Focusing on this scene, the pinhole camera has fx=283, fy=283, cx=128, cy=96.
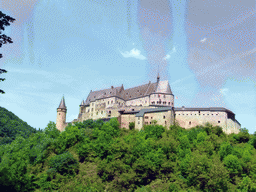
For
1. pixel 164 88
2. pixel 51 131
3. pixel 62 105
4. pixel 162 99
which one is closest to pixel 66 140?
pixel 51 131

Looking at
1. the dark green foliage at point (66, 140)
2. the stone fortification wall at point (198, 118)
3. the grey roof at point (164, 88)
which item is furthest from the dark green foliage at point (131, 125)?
the grey roof at point (164, 88)

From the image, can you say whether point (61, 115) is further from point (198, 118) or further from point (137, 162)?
point (137, 162)

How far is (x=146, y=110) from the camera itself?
74375 mm

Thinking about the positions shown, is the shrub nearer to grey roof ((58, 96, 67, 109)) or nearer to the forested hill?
grey roof ((58, 96, 67, 109))

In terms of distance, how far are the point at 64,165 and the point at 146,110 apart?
28.1 m

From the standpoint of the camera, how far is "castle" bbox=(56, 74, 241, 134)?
70438 mm

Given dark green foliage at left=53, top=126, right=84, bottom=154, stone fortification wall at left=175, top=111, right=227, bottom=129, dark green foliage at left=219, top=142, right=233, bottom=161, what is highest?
stone fortification wall at left=175, top=111, right=227, bottom=129

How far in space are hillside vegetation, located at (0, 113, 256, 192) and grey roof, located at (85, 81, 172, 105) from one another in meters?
19.7

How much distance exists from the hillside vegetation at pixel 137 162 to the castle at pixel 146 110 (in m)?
3.46

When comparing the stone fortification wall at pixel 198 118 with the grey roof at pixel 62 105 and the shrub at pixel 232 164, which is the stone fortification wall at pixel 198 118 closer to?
the shrub at pixel 232 164

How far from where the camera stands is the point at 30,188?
154 feet

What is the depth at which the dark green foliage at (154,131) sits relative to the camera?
211 feet

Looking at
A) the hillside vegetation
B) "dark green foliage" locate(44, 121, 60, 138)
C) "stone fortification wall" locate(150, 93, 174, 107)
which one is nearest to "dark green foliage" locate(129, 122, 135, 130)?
the hillside vegetation

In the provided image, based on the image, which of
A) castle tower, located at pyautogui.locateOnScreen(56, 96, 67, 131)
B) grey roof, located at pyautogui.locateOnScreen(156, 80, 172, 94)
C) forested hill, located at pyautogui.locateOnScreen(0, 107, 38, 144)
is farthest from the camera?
forested hill, located at pyautogui.locateOnScreen(0, 107, 38, 144)
